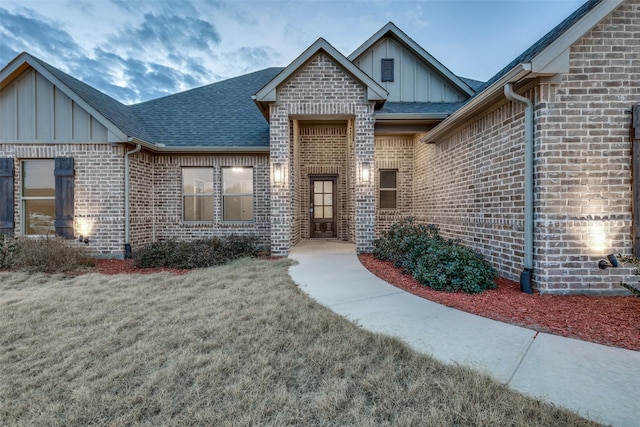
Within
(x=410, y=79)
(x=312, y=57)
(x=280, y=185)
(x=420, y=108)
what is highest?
(x=410, y=79)

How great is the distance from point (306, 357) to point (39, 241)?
7431 mm

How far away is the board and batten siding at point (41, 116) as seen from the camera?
24.3 ft

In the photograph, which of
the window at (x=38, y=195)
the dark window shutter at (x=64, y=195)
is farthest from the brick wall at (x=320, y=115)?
the window at (x=38, y=195)

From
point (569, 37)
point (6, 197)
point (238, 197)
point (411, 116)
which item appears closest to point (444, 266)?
point (569, 37)

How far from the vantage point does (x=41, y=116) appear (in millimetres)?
7516

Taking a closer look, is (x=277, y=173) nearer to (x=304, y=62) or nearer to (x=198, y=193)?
(x=304, y=62)

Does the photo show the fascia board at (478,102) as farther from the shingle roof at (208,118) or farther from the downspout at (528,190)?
the shingle roof at (208,118)

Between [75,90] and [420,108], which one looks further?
[420,108]

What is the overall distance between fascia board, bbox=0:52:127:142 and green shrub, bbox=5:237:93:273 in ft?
9.71

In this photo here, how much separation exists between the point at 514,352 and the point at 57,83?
1040 cm

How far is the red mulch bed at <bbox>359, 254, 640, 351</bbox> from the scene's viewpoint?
2.95 m

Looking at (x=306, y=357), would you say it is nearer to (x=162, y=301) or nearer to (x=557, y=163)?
(x=162, y=301)

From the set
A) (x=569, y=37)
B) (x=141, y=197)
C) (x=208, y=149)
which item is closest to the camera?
(x=569, y=37)

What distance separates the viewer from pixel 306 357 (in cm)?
254
